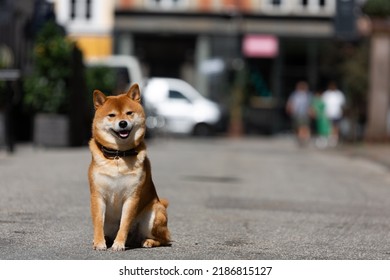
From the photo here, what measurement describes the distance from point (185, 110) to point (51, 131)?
1452cm

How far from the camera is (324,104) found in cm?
3303

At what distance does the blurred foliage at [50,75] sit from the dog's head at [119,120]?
56.8 ft

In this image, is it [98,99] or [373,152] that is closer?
[98,99]

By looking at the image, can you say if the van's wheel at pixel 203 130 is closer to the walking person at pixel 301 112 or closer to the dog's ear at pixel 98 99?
the walking person at pixel 301 112

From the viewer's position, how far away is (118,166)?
Result: 7.55 meters

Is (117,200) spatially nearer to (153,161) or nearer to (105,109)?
(105,109)

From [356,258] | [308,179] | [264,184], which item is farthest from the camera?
[308,179]

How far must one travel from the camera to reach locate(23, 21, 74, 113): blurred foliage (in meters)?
24.8

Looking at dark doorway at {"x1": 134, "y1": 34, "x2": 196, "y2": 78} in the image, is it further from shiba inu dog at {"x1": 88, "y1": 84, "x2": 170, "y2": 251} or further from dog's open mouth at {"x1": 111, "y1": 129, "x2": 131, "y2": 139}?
dog's open mouth at {"x1": 111, "y1": 129, "x2": 131, "y2": 139}

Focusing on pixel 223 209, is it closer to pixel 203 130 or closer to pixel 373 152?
pixel 373 152

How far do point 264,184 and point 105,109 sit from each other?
922 cm

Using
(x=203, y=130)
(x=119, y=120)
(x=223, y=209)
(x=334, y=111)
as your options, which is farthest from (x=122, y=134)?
(x=203, y=130)

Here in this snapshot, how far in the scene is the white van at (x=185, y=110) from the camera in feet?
123

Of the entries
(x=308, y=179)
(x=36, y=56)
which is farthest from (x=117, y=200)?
(x=36, y=56)
